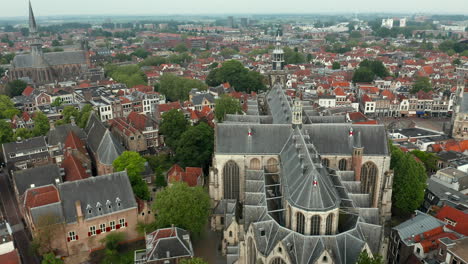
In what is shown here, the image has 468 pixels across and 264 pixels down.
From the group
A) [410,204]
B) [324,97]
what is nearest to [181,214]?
[410,204]

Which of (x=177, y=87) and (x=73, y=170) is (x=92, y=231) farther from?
(x=177, y=87)

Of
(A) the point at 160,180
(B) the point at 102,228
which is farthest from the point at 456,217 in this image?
(B) the point at 102,228

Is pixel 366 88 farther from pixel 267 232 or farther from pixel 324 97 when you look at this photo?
pixel 267 232

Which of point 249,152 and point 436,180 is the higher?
point 249,152

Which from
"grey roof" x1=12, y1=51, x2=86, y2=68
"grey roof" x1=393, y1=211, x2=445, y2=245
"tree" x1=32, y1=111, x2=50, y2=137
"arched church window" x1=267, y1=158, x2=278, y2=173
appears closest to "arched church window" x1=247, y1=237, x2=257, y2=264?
"arched church window" x1=267, y1=158, x2=278, y2=173

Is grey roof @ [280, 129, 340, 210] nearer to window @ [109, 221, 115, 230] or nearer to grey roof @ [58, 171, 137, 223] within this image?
grey roof @ [58, 171, 137, 223]

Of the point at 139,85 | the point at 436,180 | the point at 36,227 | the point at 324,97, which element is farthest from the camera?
the point at 139,85

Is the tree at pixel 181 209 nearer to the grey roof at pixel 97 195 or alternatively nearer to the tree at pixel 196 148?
the grey roof at pixel 97 195
